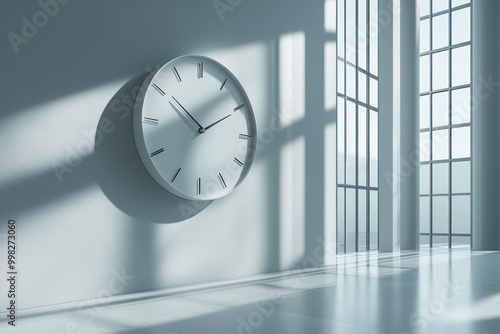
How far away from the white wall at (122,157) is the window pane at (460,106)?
947 cm

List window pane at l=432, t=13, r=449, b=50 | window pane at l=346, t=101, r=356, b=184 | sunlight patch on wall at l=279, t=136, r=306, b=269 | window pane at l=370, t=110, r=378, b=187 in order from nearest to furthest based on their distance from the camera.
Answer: sunlight patch on wall at l=279, t=136, r=306, b=269
window pane at l=346, t=101, r=356, b=184
window pane at l=370, t=110, r=378, b=187
window pane at l=432, t=13, r=449, b=50

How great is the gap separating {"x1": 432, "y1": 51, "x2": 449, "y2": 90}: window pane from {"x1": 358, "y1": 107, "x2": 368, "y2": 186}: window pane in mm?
4980

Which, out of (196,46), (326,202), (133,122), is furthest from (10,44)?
(326,202)

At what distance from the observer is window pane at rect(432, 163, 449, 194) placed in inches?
582

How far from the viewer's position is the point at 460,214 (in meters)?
14.6

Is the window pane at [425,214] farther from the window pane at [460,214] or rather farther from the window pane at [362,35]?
the window pane at [362,35]

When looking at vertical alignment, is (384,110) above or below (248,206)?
above

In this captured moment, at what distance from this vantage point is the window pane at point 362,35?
37.4 ft

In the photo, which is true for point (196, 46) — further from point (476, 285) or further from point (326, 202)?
point (476, 285)

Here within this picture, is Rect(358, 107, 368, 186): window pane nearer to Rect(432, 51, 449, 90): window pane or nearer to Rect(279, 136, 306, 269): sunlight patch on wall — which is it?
Rect(279, 136, 306, 269): sunlight patch on wall

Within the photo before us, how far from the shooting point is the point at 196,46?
539cm

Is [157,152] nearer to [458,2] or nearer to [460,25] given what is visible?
[460,25]

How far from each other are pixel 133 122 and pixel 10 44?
1.29 metres

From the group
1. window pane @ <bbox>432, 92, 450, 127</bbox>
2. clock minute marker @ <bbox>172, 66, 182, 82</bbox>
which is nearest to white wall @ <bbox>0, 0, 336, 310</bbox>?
clock minute marker @ <bbox>172, 66, 182, 82</bbox>
